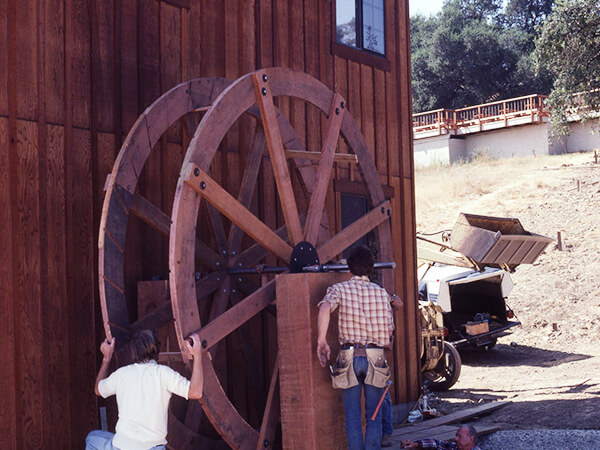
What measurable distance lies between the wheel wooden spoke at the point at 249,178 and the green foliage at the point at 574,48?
1975 centimetres

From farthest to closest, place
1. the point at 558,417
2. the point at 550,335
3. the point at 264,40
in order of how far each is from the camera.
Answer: the point at 550,335, the point at 558,417, the point at 264,40

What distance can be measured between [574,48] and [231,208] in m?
21.2

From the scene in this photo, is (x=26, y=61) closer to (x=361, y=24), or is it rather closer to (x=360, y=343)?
(x=360, y=343)

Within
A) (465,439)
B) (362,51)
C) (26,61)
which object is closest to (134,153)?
(26,61)

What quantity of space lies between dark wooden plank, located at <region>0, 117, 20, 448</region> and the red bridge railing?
109 ft

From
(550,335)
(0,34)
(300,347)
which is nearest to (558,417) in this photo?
(300,347)

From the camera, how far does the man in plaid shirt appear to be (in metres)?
5.61

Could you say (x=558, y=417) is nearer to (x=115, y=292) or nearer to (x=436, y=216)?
(x=115, y=292)

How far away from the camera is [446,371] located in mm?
12258

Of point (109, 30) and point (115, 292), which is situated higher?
point (109, 30)

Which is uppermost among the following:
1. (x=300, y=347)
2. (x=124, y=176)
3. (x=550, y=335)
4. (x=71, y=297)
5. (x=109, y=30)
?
(x=109, y=30)

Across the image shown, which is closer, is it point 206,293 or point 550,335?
point 206,293

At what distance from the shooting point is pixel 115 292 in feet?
18.6

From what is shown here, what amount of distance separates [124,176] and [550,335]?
49.2ft
